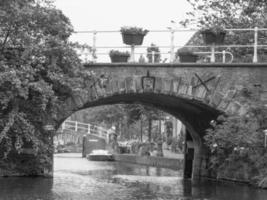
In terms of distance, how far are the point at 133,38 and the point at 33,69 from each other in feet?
A: 11.4

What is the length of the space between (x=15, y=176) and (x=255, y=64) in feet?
26.5

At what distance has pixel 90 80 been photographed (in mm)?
23281

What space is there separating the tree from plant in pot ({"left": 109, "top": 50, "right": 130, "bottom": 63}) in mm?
1249

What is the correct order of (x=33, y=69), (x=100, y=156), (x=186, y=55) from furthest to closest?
1. (x=100, y=156)
2. (x=186, y=55)
3. (x=33, y=69)

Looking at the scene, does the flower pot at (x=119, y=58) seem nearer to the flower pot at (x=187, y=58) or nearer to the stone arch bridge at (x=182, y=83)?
the stone arch bridge at (x=182, y=83)

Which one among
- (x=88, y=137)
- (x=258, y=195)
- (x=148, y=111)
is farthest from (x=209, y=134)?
(x=88, y=137)

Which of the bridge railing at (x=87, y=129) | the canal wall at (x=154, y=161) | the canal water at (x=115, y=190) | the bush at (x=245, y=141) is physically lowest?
the canal water at (x=115, y=190)

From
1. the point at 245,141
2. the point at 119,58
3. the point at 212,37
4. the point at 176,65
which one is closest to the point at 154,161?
the point at 119,58

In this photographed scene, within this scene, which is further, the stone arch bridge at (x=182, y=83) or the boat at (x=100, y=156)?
the boat at (x=100, y=156)

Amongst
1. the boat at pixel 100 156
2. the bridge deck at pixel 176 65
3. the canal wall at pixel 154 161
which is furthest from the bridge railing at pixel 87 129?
the bridge deck at pixel 176 65

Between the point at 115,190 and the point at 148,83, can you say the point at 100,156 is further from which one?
the point at 115,190

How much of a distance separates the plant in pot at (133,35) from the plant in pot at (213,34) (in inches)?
71.1

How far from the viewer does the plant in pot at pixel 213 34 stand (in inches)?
920

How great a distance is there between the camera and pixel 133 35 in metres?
23.4
